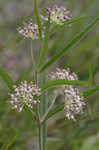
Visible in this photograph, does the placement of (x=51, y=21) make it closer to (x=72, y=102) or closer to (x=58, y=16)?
(x=58, y=16)

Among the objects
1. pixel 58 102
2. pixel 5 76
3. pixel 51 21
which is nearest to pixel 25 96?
pixel 5 76

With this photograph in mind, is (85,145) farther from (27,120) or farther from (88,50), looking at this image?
(88,50)

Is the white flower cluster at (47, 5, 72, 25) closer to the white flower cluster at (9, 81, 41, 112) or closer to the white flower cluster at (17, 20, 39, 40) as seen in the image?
the white flower cluster at (17, 20, 39, 40)

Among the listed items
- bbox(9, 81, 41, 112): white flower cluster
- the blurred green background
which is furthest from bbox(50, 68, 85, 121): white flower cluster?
the blurred green background

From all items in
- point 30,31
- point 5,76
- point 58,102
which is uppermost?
point 30,31

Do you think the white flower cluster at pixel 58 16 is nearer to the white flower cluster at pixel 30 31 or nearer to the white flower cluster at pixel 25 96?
the white flower cluster at pixel 30 31

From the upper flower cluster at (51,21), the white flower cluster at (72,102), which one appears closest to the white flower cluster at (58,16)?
the upper flower cluster at (51,21)
